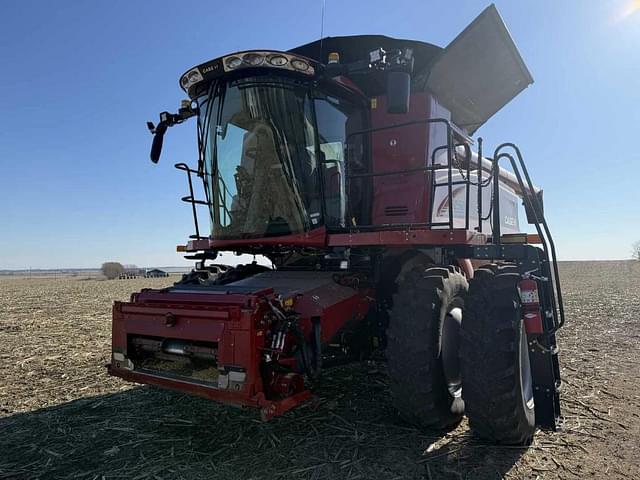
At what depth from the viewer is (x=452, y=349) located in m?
4.35

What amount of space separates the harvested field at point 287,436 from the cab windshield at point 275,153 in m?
1.95

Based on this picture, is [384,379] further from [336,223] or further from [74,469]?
[74,469]

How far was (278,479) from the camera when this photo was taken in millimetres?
3363

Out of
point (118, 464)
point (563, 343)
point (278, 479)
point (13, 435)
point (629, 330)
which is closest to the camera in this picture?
point (278, 479)

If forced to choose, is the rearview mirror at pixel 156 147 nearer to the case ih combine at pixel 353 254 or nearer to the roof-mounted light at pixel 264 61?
the case ih combine at pixel 353 254

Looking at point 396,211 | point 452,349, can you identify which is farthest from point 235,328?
point 396,211

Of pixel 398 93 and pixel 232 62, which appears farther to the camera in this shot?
pixel 232 62

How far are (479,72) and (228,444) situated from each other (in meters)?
5.31

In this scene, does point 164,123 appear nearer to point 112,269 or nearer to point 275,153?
point 275,153

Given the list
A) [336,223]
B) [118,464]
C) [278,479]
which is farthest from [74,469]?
[336,223]

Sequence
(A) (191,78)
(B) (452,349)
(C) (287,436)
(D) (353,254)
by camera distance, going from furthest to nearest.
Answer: (D) (353,254)
(A) (191,78)
(B) (452,349)
(C) (287,436)

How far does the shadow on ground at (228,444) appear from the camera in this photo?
350 centimetres

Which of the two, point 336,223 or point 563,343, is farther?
point 563,343

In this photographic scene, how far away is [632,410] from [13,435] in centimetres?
588
